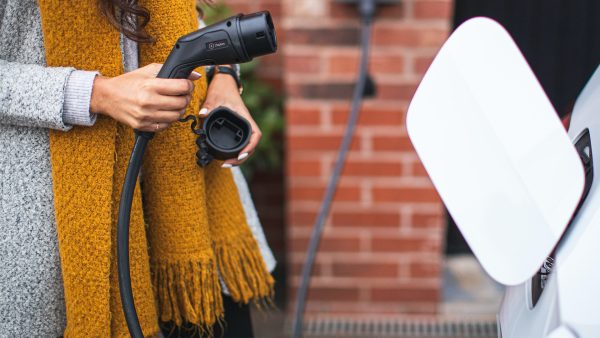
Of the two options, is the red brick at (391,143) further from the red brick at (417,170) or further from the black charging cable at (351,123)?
the black charging cable at (351,123)

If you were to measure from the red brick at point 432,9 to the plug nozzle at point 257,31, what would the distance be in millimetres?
1572

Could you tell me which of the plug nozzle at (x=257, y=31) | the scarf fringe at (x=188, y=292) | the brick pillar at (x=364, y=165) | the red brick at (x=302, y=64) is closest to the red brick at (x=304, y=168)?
the brick pillar at (x=364, y=165)

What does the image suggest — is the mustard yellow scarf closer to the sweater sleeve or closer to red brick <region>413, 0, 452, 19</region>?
the sweater sleeve

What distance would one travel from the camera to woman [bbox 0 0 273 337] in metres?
1.30

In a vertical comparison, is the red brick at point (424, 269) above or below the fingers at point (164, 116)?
below

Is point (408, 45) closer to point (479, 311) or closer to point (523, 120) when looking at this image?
point (479, 311)

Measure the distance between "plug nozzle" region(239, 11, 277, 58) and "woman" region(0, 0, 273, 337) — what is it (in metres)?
0.13

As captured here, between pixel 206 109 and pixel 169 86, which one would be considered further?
pixel 206 109

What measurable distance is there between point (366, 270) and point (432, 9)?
3.41 feet

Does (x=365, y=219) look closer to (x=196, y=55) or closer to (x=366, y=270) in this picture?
(x=366, y=270)

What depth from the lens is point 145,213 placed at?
1.51m

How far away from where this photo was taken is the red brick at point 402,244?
2.98 meters

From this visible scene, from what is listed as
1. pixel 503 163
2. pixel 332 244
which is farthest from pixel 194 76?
pixel 332 244

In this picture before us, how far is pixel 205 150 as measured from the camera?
1438mm
